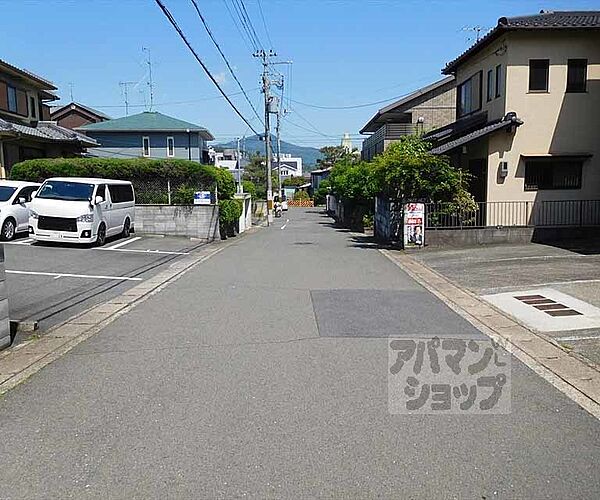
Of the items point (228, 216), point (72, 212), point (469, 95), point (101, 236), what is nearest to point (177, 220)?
point (228, 216)

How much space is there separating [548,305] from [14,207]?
16.0m

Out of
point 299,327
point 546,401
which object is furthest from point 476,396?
point 299,327

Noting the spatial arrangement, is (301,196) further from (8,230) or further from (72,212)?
(72,212)

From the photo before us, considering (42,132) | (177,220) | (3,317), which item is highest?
(42,132)

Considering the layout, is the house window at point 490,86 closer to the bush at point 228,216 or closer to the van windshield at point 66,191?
the bush at point 228,216

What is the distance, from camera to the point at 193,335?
7688 mm

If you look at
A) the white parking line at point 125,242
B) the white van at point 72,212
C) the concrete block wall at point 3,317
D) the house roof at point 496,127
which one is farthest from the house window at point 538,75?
the concrete block wall at point 3,317

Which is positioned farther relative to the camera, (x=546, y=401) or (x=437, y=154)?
(x=437, y=154)

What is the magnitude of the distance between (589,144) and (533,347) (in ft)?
49.3

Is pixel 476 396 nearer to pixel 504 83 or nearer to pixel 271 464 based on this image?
pixel 271 464

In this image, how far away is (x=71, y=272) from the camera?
43.7 feet

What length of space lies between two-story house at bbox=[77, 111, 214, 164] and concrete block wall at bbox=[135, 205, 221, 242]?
24.6 metres

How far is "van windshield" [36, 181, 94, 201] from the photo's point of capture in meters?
18.4

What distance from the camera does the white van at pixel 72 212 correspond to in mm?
17734
